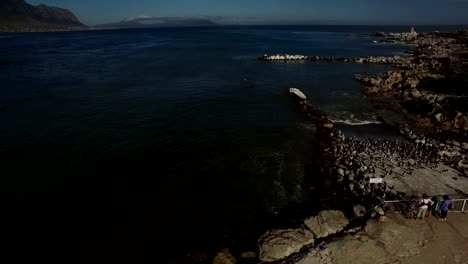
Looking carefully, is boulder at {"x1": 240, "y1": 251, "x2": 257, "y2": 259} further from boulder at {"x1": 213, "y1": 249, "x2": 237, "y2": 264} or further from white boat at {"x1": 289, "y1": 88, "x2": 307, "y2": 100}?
white boat at {"x1": 289, "y1": 88, "x2": 307, "y2": 100}

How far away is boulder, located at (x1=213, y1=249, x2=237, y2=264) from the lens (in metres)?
18.6

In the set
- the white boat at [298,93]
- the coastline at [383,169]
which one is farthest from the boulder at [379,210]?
the white boat at [298,93]

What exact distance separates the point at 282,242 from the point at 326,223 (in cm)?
344

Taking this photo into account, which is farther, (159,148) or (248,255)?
(159,148)

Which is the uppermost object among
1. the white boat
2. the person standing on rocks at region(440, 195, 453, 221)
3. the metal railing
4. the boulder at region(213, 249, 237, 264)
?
the white boat

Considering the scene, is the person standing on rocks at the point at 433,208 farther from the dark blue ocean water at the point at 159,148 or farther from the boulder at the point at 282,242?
the dark blue ocean water at the point at 159,148

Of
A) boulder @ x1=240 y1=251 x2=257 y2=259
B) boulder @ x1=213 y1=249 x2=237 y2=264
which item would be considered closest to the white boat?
boulder @ x1=240 y1=251 x2=257 y2=259

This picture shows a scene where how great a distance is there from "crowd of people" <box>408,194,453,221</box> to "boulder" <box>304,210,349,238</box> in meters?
4.20

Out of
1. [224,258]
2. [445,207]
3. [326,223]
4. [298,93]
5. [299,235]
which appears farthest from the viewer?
[298,93]

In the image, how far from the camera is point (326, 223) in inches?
815

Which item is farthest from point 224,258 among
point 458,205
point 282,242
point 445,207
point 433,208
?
point 458,205

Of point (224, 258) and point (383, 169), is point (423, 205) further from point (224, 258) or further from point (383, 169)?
point (224, 258)

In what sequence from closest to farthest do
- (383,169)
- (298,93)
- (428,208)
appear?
(428,208), (383,169), (298,93)

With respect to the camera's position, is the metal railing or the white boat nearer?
the metal railing
